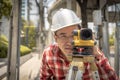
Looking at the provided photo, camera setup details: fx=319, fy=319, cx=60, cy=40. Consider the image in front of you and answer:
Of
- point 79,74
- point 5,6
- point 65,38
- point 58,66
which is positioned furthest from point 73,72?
point 5,6

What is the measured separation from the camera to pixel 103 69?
7.69 feet

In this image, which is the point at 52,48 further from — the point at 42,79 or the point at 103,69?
the point at 103,69

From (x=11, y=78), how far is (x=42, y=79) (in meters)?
5.64

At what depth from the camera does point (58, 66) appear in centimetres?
245

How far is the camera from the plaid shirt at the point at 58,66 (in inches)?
92.2

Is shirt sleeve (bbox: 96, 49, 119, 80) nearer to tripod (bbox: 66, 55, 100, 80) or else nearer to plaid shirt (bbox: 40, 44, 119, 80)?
plaid shirt (bbox: 40, 44, 119, 80)

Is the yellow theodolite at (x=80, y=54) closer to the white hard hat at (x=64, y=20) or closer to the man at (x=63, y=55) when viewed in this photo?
the man at (x=63, y=55)

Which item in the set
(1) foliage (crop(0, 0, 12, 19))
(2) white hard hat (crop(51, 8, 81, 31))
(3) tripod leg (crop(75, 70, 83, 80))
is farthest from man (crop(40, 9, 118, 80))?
(1) foliage (crop(0, 0, 12, 19))

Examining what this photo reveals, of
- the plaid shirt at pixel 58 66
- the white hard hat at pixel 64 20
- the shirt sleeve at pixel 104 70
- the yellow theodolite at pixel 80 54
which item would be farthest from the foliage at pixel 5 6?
the yellow theodolite at pixel 80 54

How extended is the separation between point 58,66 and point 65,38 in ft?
0.88

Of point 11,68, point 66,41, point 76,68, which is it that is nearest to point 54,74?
point 66,41

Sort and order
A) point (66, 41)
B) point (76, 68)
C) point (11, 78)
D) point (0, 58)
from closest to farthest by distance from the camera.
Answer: point (76, 68)
point (66, 41)
point (11, 78)
point (0, 58)

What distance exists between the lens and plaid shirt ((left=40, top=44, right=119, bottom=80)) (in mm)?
2342

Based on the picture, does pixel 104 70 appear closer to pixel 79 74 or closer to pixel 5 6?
pixel 79 74
